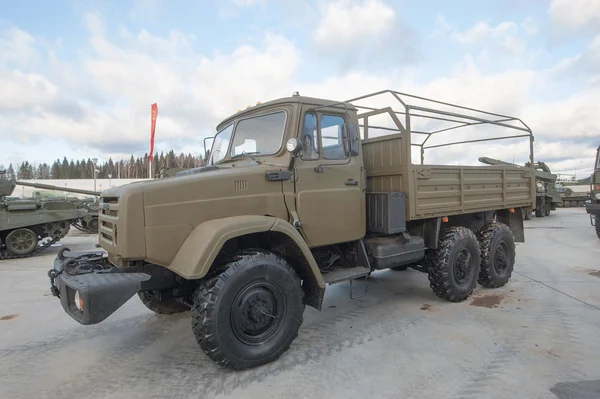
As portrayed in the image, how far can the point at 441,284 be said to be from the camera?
5082 mm

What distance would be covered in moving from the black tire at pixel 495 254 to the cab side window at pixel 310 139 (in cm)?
335

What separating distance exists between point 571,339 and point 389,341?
1.73m

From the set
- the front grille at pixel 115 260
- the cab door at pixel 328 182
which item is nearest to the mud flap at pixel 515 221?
the cab door at pixel 328 182

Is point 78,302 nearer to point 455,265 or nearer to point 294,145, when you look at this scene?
point 294,145

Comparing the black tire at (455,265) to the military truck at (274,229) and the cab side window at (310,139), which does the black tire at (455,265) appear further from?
the cab side window at (310,139)

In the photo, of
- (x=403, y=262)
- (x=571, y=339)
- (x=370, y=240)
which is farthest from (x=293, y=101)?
(x=571, y=339)

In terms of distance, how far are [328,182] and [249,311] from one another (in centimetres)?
A: 154

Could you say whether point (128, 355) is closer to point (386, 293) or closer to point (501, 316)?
point (386, 293)

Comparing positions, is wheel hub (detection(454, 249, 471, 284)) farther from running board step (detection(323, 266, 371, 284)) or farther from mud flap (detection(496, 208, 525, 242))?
mud flap (detection(496, 208, 525, 242))

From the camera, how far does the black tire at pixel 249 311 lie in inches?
122

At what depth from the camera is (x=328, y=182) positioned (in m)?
4.12

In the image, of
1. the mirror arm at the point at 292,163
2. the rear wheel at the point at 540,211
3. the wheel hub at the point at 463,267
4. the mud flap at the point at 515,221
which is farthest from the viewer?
the rear wheel at the point at 540,211

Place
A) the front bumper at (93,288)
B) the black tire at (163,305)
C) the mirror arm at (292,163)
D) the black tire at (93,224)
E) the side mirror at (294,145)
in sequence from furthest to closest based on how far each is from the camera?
the black tire at (93,224), the black tire at (163,305), the mirror arm at (292,163), the side mirror at (294,145), the front bumper at (93,288)

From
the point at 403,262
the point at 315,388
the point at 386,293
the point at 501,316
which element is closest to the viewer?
the point at 315,388
